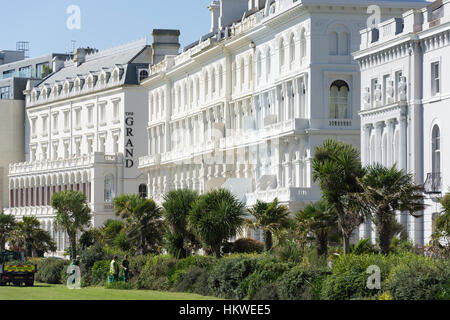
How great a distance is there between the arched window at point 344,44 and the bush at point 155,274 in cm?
2119

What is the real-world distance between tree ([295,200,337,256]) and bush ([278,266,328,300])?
6.97 m

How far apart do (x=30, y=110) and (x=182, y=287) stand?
85.6 metres

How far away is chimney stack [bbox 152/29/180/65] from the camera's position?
395ft

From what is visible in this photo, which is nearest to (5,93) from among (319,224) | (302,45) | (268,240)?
(302,45)

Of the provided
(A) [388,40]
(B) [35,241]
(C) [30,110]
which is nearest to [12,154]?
(C) [30,110]

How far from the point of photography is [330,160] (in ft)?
173

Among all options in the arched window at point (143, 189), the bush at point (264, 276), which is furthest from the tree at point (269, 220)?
the arched window at point (143, 189)

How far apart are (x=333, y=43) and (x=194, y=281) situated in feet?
83.8

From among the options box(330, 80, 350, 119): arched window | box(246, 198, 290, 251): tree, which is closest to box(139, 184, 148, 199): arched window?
box(330, 80, 350, 119): arched window

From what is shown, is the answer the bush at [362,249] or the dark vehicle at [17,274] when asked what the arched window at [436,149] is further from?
the dark vehicle at [17,274]

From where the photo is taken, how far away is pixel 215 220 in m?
61.2

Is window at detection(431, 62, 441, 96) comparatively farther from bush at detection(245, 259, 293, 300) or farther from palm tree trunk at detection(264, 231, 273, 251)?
bush at detection(245, 259, 293, 300)

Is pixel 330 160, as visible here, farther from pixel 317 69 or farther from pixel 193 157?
pixel 193 157

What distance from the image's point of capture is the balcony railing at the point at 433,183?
5869 cm
